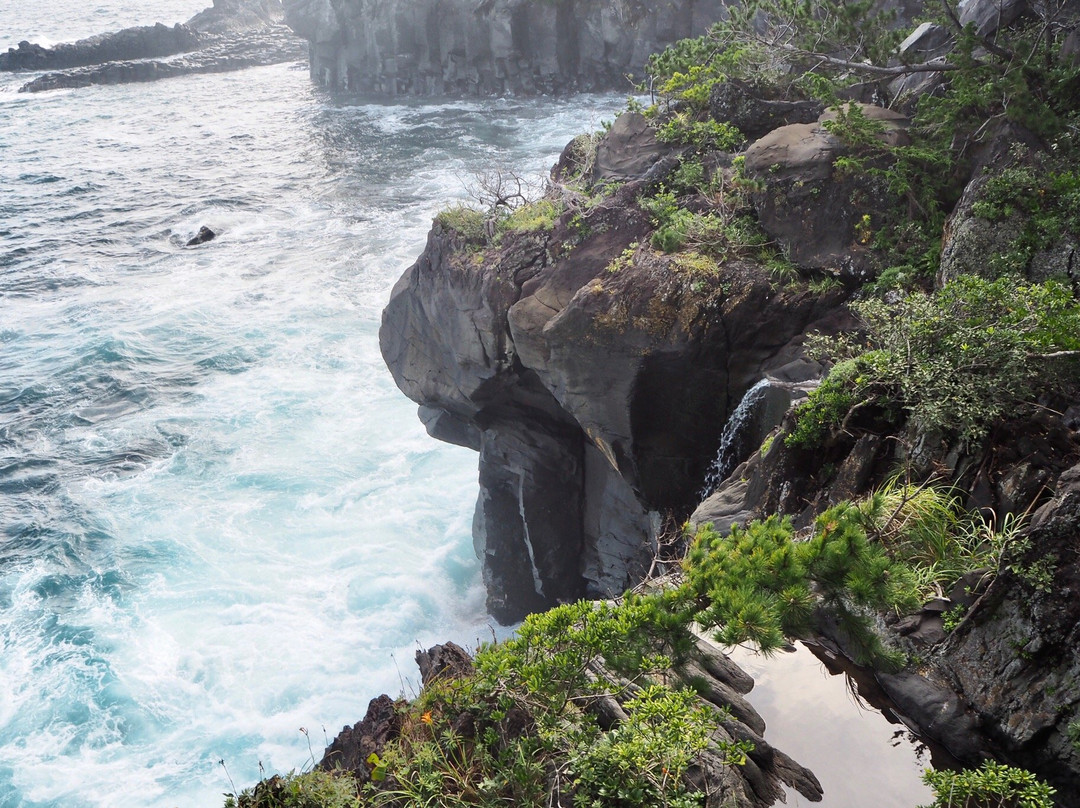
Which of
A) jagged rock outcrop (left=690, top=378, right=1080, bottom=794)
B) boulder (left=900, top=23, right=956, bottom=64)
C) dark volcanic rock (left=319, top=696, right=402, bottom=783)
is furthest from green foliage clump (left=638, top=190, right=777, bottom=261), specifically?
dark volcanic rock (left=319, top=696, right=402, bottom=783)

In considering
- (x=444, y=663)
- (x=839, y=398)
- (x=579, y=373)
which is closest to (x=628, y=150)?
(x=579, y=373)

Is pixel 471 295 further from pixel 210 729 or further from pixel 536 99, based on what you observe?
pixel 536 99

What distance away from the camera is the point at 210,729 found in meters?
15.3

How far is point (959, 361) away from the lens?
809 cm

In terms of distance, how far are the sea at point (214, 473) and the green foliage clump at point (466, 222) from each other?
25.6ft

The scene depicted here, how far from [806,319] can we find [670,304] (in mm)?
2033

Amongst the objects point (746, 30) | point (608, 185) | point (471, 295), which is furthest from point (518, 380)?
point (746, 30)

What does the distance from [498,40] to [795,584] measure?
4636cm

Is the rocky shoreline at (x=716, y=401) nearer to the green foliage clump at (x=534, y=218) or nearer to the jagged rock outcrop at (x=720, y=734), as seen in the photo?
the green foliage clump at (x=534, y=218)

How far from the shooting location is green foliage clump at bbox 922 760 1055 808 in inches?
223

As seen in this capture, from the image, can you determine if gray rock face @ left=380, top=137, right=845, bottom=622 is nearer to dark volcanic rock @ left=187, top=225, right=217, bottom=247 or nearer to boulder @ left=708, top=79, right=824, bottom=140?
boulder @ left=708, top=79, right=824, bottom=140

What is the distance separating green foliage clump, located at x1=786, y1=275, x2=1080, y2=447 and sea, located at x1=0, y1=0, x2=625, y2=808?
6706mm

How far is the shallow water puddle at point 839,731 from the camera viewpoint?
6.98 metres

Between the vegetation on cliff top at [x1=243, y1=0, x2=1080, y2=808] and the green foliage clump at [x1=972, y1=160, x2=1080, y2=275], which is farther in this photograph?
the green foliage clump at [x1=972, y1=160, x2=1080, y2=275]
